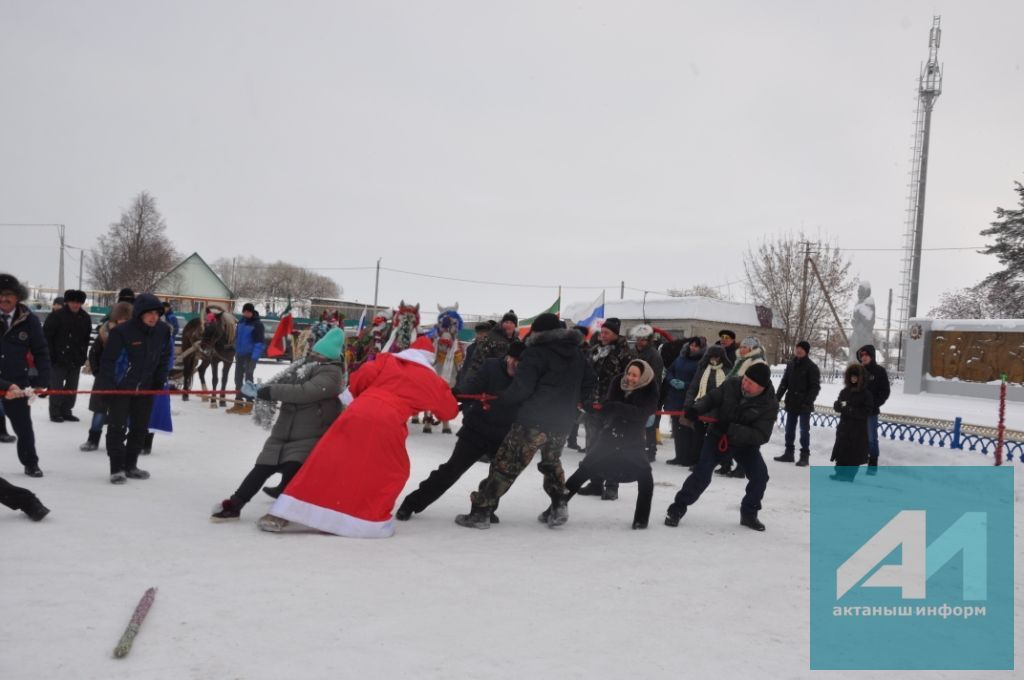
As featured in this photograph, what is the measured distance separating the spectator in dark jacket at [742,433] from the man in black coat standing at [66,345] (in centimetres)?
789

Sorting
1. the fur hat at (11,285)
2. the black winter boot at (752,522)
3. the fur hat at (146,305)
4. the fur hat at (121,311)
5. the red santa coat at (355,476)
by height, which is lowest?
the black winter boot at (752,522)

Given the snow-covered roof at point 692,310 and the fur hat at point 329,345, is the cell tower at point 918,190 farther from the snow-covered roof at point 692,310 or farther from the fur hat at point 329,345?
the fur hat at point 329,345

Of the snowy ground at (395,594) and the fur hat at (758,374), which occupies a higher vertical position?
the fur hat at (758,374)

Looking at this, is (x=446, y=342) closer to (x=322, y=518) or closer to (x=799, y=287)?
(x=322, y=518)

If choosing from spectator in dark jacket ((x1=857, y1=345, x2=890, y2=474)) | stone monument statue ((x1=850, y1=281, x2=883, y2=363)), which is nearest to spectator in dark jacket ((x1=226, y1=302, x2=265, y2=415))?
spectator in dark jacket ((x1=857, y1=345, x2=890, y2=474))

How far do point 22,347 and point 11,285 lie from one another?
0.60 metres

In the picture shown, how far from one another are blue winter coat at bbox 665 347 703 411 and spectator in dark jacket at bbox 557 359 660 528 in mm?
4611

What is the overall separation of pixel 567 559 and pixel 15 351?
5583 millimetres

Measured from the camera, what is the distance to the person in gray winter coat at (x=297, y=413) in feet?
19.4

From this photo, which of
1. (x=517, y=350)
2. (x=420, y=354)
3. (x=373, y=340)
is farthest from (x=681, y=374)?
(x=420, y=354)

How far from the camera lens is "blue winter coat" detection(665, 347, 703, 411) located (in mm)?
11367

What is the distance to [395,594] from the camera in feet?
14.6

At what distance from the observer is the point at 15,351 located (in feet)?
24.3

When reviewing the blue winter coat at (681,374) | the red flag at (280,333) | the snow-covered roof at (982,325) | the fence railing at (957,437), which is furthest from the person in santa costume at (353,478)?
the snow-covered roof at (982,325)
